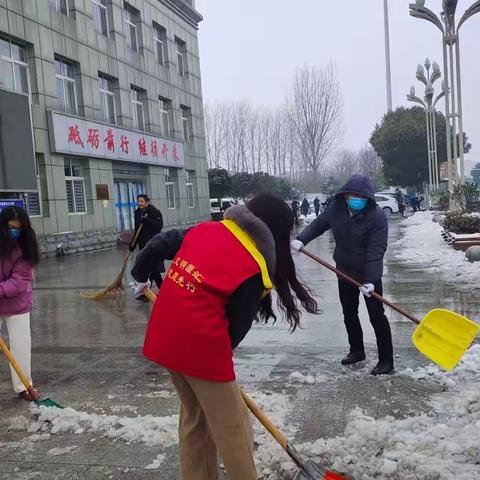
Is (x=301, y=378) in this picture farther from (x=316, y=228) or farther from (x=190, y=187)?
(x=190, y=187)

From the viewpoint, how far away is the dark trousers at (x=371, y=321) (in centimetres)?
434

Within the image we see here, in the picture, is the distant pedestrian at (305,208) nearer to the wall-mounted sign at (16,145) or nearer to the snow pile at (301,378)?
the wall-mounted sign at (16,145)

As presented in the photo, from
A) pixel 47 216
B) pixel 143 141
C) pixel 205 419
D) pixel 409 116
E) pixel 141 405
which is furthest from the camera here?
pixel 409 116

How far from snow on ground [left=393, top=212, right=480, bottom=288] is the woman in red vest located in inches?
246

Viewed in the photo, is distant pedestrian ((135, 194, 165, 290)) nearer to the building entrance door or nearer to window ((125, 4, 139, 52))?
the building entrance door

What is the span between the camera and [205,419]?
234 centimetres

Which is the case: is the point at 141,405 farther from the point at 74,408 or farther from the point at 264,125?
the point at 264,125

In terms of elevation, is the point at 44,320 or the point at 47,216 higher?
the point at 47,216

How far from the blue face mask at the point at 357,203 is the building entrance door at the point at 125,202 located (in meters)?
15.9

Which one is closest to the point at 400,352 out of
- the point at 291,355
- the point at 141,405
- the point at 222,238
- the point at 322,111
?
the point at 291,355

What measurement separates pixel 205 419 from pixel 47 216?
1436cm

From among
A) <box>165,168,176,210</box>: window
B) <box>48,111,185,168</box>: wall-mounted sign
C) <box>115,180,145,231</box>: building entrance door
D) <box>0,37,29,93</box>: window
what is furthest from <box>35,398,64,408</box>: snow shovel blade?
<box>165,168,176,210</box>: window

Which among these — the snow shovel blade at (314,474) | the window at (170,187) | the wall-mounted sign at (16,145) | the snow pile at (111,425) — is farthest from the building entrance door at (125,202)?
the snow shovel blade at (314,474)

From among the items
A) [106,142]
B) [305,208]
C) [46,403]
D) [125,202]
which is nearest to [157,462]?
[46,403]
